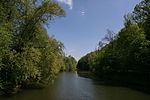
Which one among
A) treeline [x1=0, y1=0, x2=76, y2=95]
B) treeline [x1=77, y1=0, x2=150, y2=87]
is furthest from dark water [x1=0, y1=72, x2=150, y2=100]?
treeline [x1=77, y1=0, x2=150, y2=87]

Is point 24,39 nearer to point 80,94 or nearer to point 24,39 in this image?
point 24,39

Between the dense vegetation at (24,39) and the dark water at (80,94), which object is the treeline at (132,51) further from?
the dense vegetation at (24,39)

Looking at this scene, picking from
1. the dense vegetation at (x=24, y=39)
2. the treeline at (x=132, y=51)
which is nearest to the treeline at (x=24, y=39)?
the dense vegetation at (x=24, y=39)

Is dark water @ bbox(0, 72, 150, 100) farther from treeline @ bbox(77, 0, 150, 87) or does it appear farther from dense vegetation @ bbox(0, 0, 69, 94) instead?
treeline @ bbox(77, 0, 150, 87)

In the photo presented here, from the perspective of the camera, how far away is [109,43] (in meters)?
50.5

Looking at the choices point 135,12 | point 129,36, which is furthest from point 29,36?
point 129,36

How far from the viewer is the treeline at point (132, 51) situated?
96.4 ft

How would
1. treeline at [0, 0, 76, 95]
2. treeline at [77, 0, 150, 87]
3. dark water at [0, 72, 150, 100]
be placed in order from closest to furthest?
treeline at [0, 0, 76, 95]
dark water at [0, 72, 150, 100]
treeline at [77, 0, 150, 87]

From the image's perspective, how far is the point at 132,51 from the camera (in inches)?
1323

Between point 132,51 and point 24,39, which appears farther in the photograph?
point 132,51

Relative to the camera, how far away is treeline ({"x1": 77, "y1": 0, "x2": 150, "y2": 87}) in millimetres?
29373

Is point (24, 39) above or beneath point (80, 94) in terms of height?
above

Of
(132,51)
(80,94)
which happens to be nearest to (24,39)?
(80,94)

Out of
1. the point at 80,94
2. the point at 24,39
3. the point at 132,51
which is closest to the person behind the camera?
the point at 24,39
